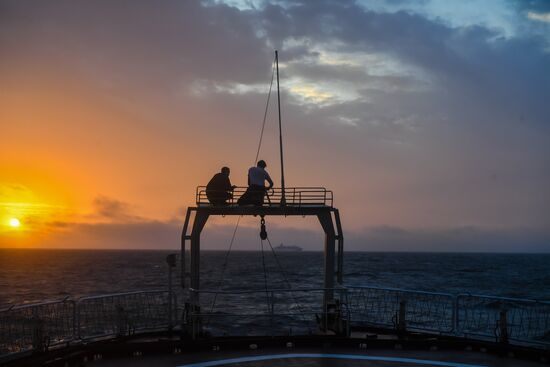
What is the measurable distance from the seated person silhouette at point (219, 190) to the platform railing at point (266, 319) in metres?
3.02

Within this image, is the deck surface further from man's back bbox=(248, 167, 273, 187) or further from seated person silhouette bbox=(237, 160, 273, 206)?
man's back bbox=(248, 167, 273, 187)

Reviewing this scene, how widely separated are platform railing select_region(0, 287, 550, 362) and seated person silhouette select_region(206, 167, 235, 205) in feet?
9.89

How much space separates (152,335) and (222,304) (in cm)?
2976

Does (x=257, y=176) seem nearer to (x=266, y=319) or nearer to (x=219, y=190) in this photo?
(x=219, y=190)

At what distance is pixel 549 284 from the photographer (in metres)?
90.8

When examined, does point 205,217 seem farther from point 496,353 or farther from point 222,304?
point 222,304

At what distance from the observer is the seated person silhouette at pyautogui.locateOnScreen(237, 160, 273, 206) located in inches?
691

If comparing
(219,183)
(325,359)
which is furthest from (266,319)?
(325,359)

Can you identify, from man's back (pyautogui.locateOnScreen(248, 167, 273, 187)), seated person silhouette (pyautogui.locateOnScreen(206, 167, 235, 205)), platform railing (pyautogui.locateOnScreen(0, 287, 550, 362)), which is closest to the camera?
platform railing (pyautogui.locateOnScreen(0, 287, 550, 362))

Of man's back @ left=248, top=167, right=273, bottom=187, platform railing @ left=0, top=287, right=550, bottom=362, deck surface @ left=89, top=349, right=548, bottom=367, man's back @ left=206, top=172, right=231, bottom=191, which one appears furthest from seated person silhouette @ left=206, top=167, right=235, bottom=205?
deck surface @ left=89, top=349, right=548, bottom=367

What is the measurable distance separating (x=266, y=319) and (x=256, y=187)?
2180 cm

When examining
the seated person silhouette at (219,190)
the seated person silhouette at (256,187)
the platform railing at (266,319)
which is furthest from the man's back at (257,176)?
the platform railing at (266,319)

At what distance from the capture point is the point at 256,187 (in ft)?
57.7

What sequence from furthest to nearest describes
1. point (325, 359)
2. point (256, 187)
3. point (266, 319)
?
1. point (266, 319)
2. point (256, 187)
3. point (325, 359)
